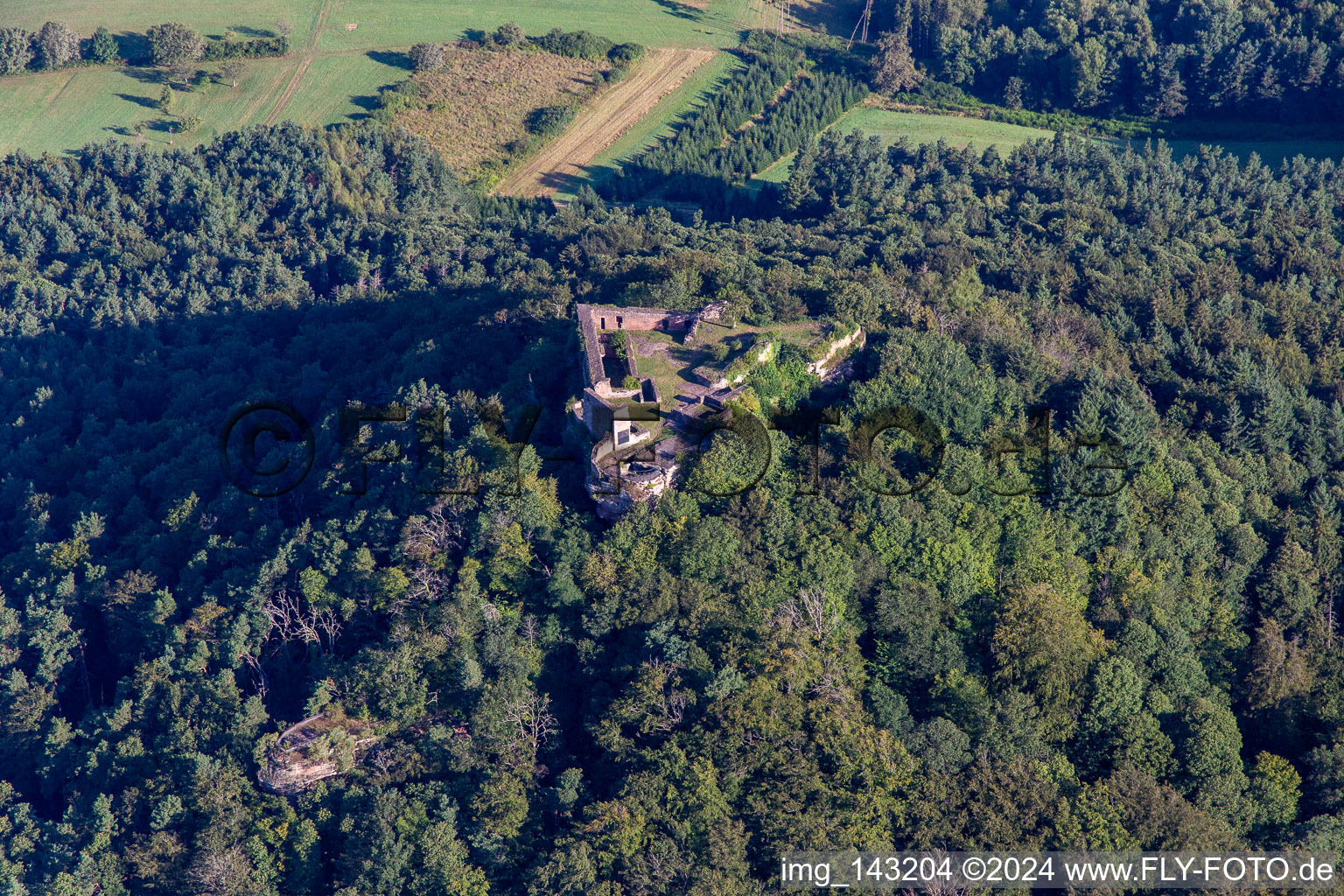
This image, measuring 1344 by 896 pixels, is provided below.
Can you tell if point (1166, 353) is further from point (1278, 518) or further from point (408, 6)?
point (408, 6)

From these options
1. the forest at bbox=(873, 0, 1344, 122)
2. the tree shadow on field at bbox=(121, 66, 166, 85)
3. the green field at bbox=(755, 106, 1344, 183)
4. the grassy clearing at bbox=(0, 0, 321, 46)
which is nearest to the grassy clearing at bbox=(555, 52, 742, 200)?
the green field at bbox=(755, 106, 1344, 183)

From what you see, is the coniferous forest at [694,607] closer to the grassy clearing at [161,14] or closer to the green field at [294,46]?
the green field at [294,46]

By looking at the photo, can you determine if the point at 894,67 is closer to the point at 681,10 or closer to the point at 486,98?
the point at 681,10

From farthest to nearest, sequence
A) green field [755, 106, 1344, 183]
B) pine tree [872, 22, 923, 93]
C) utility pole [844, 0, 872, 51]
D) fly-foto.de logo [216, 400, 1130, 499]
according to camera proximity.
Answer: utility pole [844, 0, 872, 51] → pine tree [872, 22, 923, 93] → green field [755, 106, 1344, 183] → fly-foto.de logo [216, 400, 1130, 499]

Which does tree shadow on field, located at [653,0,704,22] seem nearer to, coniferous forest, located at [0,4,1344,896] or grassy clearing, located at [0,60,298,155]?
grassy clearing, located at [0,60,298,155]

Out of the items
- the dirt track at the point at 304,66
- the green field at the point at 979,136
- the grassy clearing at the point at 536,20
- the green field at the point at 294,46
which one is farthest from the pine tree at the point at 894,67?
the dirt track at the point at 304,66

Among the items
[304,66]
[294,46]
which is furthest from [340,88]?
[294,46]

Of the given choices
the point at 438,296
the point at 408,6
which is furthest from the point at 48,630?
the point at 408,6
